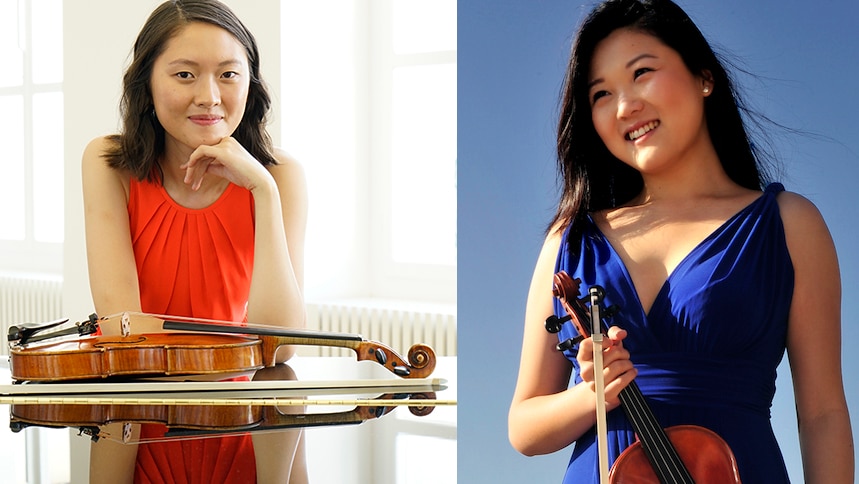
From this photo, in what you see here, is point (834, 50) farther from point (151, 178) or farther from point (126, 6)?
point (126, 6)

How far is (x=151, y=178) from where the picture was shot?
181 centimetres

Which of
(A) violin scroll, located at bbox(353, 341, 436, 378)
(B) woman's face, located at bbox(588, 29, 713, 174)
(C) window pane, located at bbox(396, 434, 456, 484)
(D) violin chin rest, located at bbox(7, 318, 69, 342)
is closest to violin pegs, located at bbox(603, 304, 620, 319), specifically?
(B) woman's face, located at bbox(588, 29, 713, 174)

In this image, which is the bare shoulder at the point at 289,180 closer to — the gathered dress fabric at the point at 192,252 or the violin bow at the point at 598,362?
the gathered dress fabric at the point at 192,252

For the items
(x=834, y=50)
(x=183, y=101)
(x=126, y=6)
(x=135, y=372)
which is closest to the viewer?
(x=834, y=50)

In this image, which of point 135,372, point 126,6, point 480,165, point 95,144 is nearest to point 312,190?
point 126,6

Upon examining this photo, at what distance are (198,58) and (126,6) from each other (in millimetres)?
2073

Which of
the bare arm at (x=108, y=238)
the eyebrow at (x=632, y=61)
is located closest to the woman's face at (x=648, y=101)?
the eyebrow at (x=632, y=61)

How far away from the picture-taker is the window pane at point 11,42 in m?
4.89

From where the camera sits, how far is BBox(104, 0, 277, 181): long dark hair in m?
1.79

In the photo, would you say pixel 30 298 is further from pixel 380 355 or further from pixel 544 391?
pixel 544 391

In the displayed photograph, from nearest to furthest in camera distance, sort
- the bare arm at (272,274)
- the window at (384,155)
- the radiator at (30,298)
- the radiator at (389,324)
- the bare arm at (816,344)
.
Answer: the bare arm at (816,344), the bare arm at (272,274), the radiator at (389,324), the window at (384,155), the radiator at (30,298)

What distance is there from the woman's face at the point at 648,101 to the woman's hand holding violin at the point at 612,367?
12 cm

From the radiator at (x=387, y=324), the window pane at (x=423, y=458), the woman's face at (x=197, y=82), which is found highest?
the woman's face at (x=197, y=82)

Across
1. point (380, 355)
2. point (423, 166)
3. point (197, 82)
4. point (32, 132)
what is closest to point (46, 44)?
point (32, 132)
